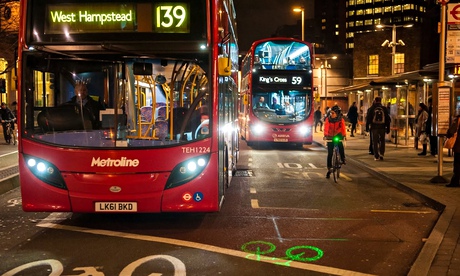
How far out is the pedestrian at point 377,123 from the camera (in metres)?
16.5

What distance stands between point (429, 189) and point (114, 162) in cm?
700

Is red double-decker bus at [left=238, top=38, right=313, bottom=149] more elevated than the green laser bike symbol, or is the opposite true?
red double-decker bus at [left=238, top=38, right=313, bottom=149]

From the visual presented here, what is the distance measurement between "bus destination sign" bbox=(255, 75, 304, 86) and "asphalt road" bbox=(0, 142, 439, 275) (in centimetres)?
970

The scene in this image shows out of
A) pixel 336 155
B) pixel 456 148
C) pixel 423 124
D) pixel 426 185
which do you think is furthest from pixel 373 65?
pixel 456 148

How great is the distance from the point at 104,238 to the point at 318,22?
160 metres

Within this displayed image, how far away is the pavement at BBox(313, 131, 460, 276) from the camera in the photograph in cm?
602

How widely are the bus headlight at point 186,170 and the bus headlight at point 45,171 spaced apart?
1498 millimetres

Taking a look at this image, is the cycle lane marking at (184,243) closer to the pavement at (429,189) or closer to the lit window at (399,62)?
the pavement at (429,189)

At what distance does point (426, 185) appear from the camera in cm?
1152

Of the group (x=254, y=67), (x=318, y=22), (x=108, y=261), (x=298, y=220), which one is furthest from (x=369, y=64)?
(x=318, y=22)

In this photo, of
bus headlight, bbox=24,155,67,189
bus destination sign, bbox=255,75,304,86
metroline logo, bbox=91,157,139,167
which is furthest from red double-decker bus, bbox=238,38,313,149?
bus headlight, bbox=24,155,67,189

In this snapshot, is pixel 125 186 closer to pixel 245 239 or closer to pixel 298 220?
pixel 245 239

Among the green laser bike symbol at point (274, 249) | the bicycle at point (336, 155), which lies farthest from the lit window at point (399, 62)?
the green laser bike symbol at point (274, 249)

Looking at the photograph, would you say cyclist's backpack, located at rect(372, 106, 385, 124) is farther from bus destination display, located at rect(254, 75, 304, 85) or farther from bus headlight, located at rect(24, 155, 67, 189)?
bus headlight, located at rect(24, 155, 67, 189)
